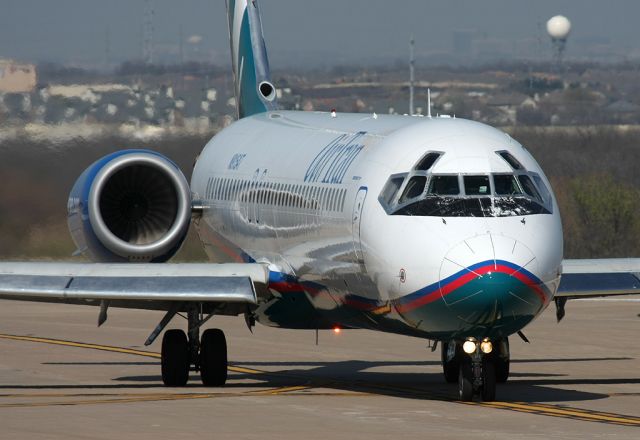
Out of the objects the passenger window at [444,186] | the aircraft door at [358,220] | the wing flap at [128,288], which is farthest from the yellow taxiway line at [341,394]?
the passenger window at [444,186]

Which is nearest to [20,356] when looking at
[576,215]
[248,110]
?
[248,110]

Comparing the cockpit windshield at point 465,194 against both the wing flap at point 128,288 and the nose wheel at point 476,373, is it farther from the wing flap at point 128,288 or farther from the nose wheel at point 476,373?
the wing flap at point 128,288

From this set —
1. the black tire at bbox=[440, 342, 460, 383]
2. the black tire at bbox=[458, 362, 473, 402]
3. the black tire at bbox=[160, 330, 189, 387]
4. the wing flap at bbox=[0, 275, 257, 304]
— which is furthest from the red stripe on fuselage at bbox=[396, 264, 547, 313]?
the black tire at bbox=[160, 330, 189, 387]

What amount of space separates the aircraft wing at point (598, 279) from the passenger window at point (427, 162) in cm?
317

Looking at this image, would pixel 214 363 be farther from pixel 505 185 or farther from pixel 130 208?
pixel 505 185

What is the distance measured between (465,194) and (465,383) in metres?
2.27

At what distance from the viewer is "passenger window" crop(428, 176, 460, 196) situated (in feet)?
63.3

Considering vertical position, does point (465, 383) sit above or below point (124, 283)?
below

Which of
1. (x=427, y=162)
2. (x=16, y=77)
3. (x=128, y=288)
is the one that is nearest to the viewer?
(x=427, y=162)

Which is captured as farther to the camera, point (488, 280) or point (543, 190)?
point (543, 190)

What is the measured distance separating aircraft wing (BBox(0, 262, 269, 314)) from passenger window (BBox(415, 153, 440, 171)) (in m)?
3.40

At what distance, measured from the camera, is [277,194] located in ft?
80.5

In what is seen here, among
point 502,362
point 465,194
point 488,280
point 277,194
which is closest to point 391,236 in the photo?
point 465,194

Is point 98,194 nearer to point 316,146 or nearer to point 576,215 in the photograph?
point 316,146
